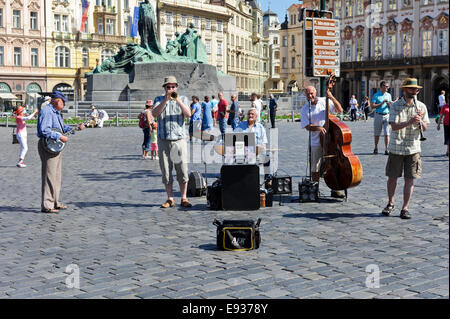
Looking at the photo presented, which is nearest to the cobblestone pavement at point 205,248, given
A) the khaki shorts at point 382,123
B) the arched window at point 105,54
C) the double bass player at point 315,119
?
the double bass player at point 315,119

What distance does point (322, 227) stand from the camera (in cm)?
737

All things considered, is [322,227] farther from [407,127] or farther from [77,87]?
[77,87]

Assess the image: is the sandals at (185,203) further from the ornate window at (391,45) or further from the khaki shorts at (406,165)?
the ornate window at (391,45)

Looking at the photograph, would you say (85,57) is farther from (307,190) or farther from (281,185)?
(307,190)

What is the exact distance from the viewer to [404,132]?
25.0 ft

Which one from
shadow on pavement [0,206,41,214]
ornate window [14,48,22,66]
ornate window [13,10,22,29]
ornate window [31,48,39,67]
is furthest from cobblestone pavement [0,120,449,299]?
ornate window [13,10,22,29]

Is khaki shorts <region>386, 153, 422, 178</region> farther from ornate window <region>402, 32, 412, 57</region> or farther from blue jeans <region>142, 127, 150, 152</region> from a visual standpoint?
ornate window <region>402, 32, 412, 57</region>

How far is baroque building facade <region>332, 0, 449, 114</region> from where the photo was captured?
5481cm

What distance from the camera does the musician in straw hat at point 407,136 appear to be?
7.41 m

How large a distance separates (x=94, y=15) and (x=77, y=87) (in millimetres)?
8390

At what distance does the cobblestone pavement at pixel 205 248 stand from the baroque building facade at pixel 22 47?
5487cm

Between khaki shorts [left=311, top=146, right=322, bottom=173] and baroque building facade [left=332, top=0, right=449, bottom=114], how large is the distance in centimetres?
4404

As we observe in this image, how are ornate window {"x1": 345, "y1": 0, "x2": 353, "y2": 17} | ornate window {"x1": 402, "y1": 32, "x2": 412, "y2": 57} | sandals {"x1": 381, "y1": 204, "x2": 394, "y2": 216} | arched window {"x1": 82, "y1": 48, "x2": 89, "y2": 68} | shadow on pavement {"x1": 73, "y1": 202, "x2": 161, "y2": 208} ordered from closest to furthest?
sandals {"x1": 381, "y1": 204, "x2": 394, "y2": 216} < shadow on pavement {"x1": 73, "y1": 202, "x2": 161, "y2": 208} < ornate window {"x1": 402, "y1": 32, "x2": 412, "y2": 57} < ornate window {"x1": 345, "y1": 0, "x2": 353, "y2": 17} < arched window {"x1": 82, "y1": 48, "x2": 89, "y2": 68}
